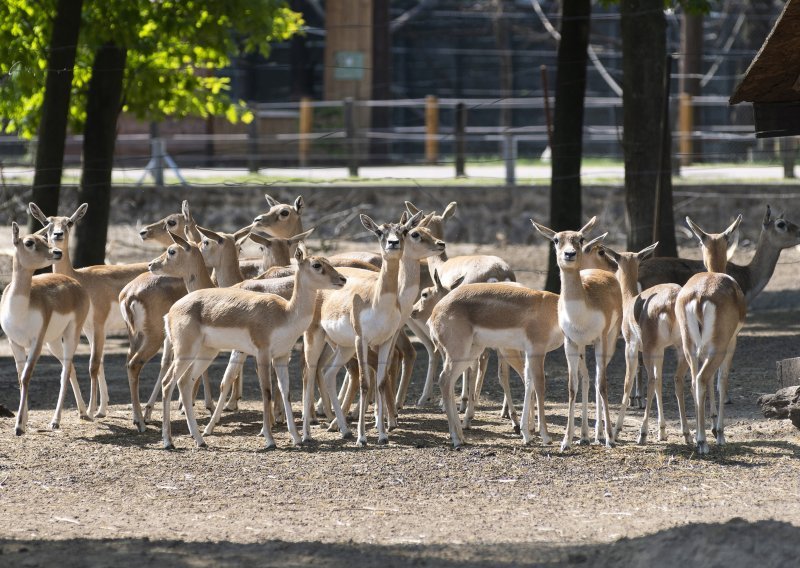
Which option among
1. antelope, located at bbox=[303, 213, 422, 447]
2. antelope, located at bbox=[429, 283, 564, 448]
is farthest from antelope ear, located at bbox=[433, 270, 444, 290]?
antelope, located at bbox=[429, 283, 564, 448]

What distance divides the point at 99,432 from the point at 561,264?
3602mm

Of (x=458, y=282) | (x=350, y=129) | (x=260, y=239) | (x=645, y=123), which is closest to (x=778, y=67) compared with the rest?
(x=458, y=282)

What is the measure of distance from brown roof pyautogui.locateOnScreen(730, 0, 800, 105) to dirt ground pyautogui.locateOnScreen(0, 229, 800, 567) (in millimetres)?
2310

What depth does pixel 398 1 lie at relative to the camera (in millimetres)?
31031

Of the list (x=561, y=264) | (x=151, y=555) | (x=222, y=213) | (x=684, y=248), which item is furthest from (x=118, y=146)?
(x=151, y=555)

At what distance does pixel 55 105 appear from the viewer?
1249 cm

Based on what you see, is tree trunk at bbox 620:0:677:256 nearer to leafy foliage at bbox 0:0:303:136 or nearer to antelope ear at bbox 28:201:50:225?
leafy foliage at bbox 0:0:303:136

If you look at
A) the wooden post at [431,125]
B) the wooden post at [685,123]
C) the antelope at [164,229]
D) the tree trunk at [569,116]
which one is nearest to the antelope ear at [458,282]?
the antelope at [164,229]

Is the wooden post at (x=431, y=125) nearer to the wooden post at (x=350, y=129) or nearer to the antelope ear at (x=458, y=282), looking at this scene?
the wooden post at (x=350, y=129)

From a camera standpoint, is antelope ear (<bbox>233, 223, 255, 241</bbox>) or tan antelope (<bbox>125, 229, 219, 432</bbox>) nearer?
tan antelope (<bbox>125, 229, 219, 432</bbox>)

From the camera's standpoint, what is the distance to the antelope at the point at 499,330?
8.65m

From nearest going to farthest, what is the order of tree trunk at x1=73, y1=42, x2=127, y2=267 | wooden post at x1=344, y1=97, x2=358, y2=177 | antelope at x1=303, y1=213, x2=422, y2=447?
1. antelope at x1=303, y1=213, x2=422, y2=447
2. tree trunk at x1=73, y1=42, x2=127, y2=267
3. wooden post at x1=344, y1=97, x2=358, y2=177

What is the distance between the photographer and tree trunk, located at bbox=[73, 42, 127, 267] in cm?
1380

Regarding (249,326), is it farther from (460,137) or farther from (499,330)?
(460,137)
